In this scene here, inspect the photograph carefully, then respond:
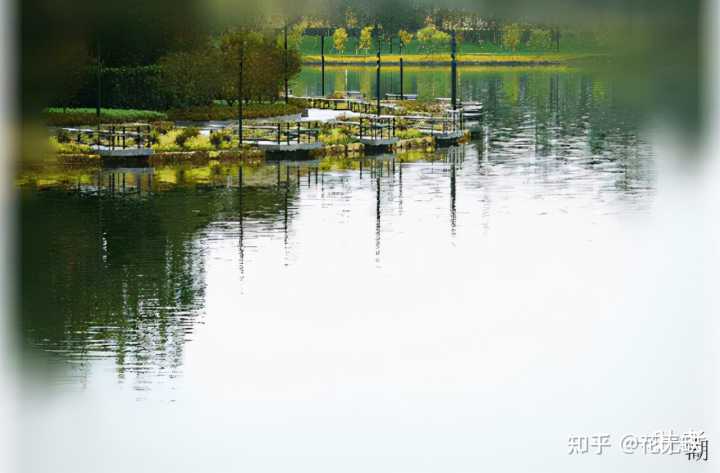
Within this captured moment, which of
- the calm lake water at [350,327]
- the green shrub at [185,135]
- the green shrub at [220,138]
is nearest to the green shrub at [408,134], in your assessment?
the green shrub at [220,138]

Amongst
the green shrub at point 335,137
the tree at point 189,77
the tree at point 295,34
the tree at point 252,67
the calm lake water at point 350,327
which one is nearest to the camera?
the calm lake water at point 350,327

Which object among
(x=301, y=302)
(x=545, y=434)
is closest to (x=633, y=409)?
(x=545, y=434)

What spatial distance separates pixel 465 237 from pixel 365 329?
10654 millimetres

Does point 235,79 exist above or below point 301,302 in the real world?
above

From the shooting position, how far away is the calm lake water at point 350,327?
1994cm

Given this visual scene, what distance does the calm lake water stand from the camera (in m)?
19.9

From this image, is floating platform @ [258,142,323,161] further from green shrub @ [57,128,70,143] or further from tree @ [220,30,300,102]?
tree @ [220,30,300,102]

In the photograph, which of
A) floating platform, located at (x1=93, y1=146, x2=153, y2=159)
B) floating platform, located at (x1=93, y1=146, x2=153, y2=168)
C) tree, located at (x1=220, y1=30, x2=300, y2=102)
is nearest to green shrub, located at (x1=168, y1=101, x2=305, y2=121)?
tree, located at (x1=220, y1=30, x2=300, y2=102)

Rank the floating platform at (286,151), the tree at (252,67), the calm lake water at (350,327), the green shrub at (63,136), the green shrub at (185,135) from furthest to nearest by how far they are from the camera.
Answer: the tree at (252,67)
the green shrub at (185,135)
the floating platform at (286,151)
the green shrub at (63,136)
the calm lake water at (350,327)

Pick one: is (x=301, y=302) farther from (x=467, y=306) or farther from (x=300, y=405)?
(x=300, y=405)

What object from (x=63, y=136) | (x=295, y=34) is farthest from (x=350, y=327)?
(x=295, y=34)

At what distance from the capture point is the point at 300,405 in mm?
21266

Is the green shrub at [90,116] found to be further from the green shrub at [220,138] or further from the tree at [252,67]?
the green shrub at [220,138]

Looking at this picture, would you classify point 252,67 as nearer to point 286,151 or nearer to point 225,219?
point 286,151
